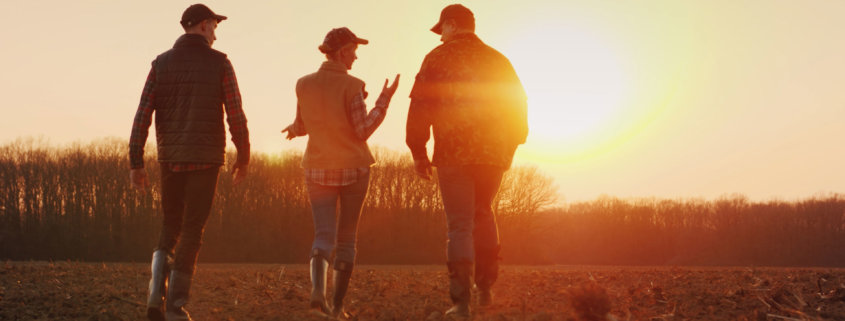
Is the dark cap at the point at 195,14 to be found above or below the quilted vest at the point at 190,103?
above

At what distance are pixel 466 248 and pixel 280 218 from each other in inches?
1666

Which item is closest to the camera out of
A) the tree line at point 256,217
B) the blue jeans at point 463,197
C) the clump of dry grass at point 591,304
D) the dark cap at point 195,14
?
the clump of dry grass at point 591,304

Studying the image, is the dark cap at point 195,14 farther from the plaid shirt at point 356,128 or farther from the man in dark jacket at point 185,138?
the plaid shirt at point 356,128

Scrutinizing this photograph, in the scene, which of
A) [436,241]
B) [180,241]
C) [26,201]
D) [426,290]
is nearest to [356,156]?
[180,241]

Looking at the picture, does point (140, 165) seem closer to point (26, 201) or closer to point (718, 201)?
point (26, 201)

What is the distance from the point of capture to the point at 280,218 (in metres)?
47.1

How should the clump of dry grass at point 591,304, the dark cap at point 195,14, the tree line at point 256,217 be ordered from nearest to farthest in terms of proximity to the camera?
the clump of dry grass at point 591,304 < the dark cap at point 195,14 < the tree line at point 256,217

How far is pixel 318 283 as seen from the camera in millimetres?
5812

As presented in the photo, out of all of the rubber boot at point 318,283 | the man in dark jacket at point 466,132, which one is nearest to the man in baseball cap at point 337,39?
the man in dark jacket at point 466,132

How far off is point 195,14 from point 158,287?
6.88 ft

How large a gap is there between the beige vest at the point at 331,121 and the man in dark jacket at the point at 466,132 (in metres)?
0.47

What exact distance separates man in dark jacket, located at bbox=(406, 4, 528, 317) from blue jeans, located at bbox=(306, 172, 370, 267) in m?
0.56

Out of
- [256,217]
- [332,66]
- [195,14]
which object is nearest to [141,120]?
[195,14]

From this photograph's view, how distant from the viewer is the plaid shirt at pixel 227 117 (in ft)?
18.8
